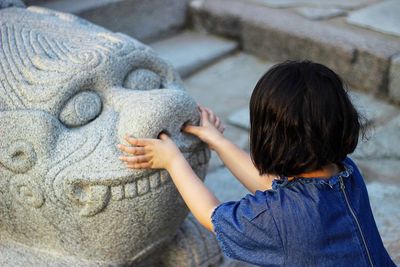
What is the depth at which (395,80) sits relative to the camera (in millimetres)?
Result: 3518

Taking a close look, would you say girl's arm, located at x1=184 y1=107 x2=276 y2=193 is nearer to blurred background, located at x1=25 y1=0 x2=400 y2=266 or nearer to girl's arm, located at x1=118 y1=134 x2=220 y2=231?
girl's arm, located at x1=118 y1=134 x2=220 y2=231

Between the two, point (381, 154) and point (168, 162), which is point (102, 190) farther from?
point (381, 154)

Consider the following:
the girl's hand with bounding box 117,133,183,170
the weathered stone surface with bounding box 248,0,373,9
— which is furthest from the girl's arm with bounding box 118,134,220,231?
the weathered stone surface with bounding box 248,0,373,9

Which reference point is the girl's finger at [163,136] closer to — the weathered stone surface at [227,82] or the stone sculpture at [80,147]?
the stone sculpture at [80,147]

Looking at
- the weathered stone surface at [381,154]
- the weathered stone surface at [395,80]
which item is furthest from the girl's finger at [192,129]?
the weathered stone surface at [395,80]

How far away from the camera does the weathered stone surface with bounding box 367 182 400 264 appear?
96.8 inches

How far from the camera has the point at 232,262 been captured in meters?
2.38

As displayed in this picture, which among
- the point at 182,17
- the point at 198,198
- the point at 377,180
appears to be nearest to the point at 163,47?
the point at 182,17

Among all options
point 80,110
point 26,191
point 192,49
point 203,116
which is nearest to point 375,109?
point 192,49

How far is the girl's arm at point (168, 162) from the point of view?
1.79m

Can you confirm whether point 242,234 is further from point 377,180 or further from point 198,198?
point 377,180

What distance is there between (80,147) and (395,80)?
7.02 ft

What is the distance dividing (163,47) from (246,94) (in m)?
0.61

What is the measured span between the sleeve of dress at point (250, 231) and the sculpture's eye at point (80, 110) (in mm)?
477
